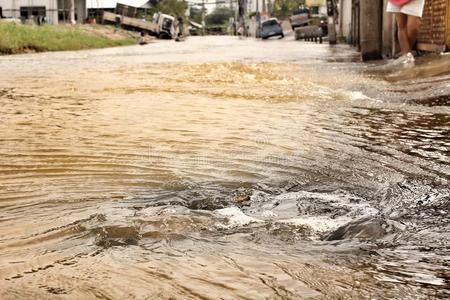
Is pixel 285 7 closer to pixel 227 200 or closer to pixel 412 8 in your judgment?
pixel 412 8

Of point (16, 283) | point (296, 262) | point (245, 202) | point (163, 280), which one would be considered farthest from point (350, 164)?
point (16, 283)

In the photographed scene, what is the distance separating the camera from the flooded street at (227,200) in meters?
1.56

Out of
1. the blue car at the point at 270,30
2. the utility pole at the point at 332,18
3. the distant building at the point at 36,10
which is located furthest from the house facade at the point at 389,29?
the distant building at the point at 36,10

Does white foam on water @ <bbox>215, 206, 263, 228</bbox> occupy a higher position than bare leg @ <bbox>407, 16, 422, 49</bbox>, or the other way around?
bare leg @ <bbox>407, 16, 422, 49</bbox>

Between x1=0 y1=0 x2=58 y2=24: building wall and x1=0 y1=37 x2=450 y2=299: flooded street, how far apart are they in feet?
130

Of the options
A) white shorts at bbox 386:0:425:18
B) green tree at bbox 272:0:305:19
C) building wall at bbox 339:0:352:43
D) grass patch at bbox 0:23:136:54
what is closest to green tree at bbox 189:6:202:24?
green tree at bbox 272:0:305:19

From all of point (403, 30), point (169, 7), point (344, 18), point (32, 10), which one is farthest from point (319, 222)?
point (169, 7)

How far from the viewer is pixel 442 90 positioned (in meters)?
5.27

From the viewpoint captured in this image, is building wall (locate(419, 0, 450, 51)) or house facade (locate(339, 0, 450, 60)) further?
house facade (locate(339, 0, 450, 60))

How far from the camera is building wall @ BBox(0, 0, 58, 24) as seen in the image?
42013 millimetres

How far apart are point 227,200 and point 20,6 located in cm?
4351

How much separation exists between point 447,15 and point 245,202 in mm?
6613

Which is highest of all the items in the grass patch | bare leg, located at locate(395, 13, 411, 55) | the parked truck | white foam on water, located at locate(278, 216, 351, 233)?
the parked truck

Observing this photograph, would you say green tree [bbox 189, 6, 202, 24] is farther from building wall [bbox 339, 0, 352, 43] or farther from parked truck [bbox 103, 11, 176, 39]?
building wall [bbox 339, 0, 352, 43]
